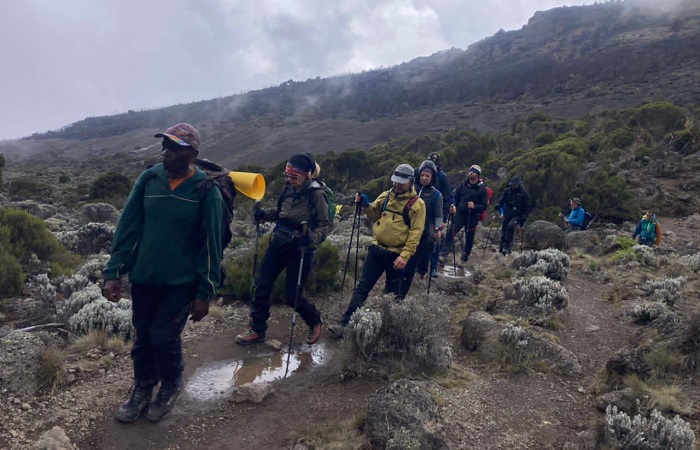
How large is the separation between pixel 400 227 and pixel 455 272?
4.36 meters

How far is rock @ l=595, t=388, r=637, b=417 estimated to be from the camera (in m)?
3.85

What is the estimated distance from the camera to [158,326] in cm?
338

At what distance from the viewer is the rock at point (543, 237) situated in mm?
12567

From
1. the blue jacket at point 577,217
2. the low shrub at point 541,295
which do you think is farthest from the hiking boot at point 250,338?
the blue jacket at point 577,217

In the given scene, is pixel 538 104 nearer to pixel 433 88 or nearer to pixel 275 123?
pixel 433 88

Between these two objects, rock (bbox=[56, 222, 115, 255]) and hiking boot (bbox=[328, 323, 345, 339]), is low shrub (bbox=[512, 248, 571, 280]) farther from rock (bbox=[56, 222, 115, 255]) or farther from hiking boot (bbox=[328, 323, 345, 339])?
rock (bbox=[56, 222, 115, 255])

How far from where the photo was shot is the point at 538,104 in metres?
53.4

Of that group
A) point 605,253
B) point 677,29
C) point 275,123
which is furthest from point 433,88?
point 605,253

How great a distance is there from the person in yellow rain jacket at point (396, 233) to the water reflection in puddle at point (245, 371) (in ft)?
1.76

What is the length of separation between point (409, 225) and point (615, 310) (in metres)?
3.91

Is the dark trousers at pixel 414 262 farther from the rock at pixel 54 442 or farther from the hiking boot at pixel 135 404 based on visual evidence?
the rock at pixel 54 442

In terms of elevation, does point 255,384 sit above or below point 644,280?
above

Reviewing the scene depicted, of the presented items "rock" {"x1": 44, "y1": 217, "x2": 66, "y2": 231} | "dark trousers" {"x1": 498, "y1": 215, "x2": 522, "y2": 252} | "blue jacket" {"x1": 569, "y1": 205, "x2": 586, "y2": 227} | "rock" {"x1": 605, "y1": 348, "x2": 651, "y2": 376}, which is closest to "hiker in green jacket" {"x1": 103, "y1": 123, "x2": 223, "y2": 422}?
"rock" {"x1": 605, "y1": 348, "x2": 651, "y2": 376}

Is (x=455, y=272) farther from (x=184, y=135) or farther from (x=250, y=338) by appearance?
(x=184, y=135)
